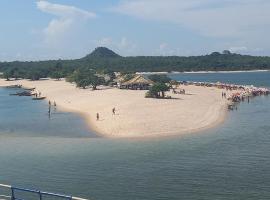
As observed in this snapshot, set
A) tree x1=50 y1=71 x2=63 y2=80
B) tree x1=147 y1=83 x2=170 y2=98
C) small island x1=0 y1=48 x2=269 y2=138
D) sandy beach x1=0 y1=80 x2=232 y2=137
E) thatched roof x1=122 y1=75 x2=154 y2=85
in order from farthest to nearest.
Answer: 1. tree x1=50 y1=71 x2=63 y2=80
2. thatched roof x1=122 y1=75 x2=154 y2=85
3. tree x1=147 y1=83 x2=170 y2=98
4. small island x1=0 y1=48 x2=269 y2=138
5. sandy beach x1=0 y1=80 x2=232 y2=137

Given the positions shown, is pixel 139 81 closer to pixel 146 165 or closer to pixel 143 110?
pixel 143 110

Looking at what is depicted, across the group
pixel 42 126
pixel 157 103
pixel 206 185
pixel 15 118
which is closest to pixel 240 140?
pixel 206 185

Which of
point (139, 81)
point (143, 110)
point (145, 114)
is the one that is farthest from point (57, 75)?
point (145, 114)

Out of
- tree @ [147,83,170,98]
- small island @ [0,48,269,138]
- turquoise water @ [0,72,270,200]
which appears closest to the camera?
turquoise water @ [0,72,270,200]

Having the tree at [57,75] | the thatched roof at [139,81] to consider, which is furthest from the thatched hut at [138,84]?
the tree at [57,75]

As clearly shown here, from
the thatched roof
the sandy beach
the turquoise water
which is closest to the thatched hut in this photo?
the thatched roof

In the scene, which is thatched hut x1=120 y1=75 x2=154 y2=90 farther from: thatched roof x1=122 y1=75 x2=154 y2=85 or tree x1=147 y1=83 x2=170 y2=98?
tree x1=147 y1=83 x2=170 y2=98
